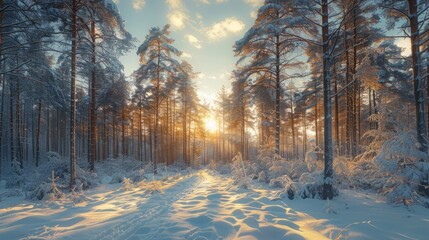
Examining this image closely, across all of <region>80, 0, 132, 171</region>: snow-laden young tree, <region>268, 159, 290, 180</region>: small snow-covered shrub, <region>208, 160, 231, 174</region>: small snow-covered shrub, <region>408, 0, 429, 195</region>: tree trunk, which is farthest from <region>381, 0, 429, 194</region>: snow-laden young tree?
<region>208, 160, 231, 174</region>: small snow-covered shrub

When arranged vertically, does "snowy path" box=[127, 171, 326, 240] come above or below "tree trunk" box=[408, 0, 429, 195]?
below

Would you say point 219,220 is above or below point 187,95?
below

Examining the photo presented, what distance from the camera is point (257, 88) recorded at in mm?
14195

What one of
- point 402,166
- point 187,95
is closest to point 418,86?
point 402,166

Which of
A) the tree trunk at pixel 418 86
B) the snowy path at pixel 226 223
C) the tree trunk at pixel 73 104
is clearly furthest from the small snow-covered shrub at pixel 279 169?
the tree trunk at pixel 73 104

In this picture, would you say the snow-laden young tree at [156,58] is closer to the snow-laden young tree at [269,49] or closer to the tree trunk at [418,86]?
the snow-laden young tree at [269,49]

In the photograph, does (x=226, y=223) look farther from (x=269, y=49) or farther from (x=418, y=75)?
(x=269, y=49)

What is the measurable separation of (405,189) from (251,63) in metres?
9.80

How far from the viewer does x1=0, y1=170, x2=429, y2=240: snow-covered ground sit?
3.94 meters

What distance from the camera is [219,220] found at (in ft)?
15.5

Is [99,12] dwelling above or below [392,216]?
above

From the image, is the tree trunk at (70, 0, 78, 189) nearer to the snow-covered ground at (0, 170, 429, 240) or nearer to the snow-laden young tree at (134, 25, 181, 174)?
the snow-covered ground at (0, 170, 429, 240)

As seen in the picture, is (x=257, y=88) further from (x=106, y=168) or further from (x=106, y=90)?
(x=106, y=168)

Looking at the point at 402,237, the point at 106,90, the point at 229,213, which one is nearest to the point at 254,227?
the point at 229,213
